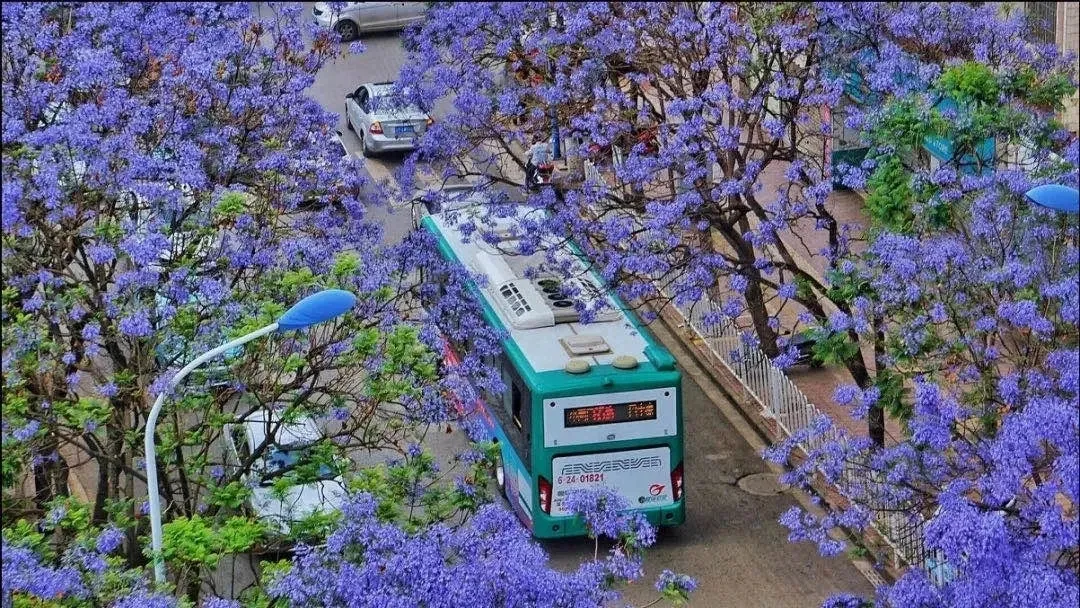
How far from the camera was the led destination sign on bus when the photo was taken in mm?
18000

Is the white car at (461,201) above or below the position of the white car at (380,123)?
above

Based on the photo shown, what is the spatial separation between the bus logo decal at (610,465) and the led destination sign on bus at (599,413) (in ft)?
1.62

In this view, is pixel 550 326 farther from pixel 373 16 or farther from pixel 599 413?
pixel 373 16

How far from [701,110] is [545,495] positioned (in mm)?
5552

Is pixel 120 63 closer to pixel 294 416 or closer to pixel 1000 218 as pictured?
pixel 294 416

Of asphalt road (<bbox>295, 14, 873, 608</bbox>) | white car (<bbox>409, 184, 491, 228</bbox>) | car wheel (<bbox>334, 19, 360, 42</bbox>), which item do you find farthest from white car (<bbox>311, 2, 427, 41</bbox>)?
asphalt road (<bbox>295, 14, 873, 608</bbox>)

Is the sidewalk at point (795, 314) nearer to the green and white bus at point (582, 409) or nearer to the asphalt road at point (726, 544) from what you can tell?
the asphalt road at point (726, 544)

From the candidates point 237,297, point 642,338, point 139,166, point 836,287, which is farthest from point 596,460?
point 139,166

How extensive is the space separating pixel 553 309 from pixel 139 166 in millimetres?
5932

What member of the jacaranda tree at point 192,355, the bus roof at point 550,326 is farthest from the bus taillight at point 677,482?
the jacaranda tree at point 192,355

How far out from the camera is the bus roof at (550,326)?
1834cm

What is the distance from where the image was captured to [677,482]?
18.5m

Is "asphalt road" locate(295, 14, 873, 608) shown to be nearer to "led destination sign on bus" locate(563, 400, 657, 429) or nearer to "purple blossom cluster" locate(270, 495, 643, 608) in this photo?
"led destination sign on bus" locate(563, 400, 657, 429)

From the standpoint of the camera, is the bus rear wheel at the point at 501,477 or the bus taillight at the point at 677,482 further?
the bus rear wheel at the point at 501,477
